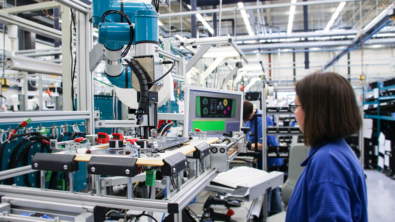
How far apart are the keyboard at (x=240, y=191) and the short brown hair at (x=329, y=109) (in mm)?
754

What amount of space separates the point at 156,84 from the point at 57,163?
1.46 feet

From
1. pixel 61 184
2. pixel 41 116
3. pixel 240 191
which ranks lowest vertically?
pixel 240 191

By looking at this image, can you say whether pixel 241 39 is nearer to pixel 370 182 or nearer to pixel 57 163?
pixel 370 182

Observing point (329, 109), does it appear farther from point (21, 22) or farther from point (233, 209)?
point (21, 22)

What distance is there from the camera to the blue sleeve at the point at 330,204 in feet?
2.53

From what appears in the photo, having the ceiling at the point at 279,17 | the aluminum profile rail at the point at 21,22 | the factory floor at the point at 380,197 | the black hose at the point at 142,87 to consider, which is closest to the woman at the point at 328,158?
the black hose at the point at 142,87

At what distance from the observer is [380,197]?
4102mm

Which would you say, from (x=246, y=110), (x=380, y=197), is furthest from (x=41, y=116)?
(x=380, y=197)

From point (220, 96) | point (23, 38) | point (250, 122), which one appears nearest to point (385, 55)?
point (250, 122)

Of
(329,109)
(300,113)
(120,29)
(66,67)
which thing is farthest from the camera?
(66,67)

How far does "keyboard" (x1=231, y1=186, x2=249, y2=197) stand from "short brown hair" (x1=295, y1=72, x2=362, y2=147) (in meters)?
0.75

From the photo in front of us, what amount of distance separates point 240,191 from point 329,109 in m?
0.89

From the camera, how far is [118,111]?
232 centimetres

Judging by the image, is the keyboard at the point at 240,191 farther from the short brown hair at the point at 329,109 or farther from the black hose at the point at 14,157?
the black hose at the point at 14,157
